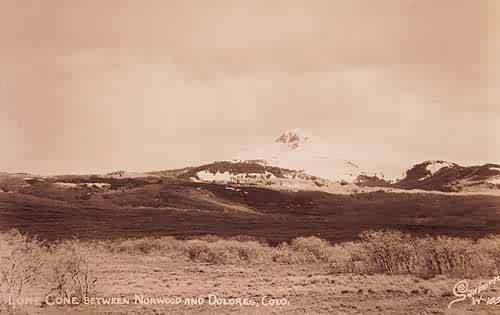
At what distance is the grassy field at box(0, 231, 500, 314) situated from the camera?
802 centimetres

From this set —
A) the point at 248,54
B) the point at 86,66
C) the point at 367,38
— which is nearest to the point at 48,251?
the point at 86,66

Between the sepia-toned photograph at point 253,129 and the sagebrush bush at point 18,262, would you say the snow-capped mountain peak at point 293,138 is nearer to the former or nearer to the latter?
the sepia-toned photograph at point 253,129

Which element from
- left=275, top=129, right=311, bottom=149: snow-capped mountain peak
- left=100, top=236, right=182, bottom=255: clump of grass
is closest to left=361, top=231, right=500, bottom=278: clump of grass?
left=275, top=129, right=311, bottom=149: snow-capped mountain peak

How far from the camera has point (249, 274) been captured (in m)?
8.65

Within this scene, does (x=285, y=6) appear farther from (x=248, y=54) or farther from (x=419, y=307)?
(x=419, y=307)

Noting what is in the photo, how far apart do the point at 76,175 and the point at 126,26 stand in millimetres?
2607

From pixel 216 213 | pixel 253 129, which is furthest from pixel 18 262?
pixel 253 129

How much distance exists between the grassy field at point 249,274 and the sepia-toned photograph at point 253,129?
37mm

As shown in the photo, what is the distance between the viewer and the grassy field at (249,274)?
8.02 metres

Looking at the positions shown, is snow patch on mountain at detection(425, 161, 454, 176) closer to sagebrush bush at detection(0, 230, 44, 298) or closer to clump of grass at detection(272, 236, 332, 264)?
clump of grass at detection(272, 236, 332, 264)

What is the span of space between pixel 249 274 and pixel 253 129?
238cm

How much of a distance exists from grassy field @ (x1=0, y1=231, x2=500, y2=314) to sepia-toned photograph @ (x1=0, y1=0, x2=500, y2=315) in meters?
0.04

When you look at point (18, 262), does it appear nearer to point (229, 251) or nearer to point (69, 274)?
point (69, 274)

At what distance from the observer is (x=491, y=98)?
8.80 metres
